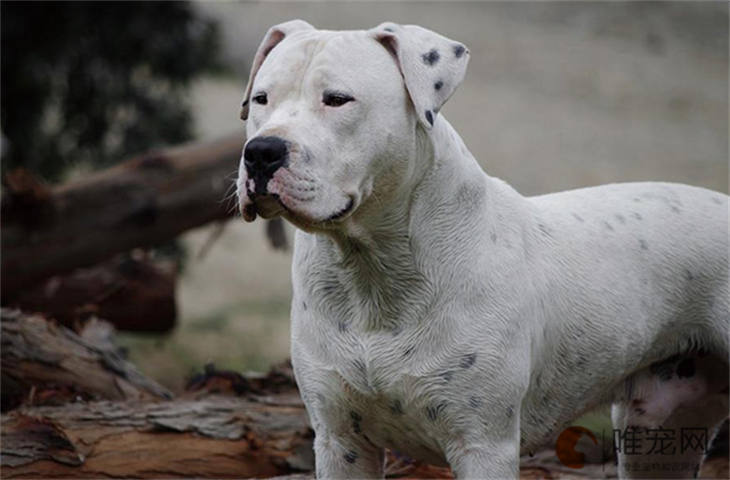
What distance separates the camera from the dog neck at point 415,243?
3.32m

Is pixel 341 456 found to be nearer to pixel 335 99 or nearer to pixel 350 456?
pixel 350 456

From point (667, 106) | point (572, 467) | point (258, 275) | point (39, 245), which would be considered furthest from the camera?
point (667, 106)

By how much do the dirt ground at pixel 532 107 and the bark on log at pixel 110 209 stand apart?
6.57 ft

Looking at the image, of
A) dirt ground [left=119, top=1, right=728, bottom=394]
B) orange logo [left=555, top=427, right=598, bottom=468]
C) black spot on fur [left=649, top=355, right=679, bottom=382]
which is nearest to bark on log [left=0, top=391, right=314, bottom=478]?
orange logo [left=555, top=427, right=598, bottom=468]

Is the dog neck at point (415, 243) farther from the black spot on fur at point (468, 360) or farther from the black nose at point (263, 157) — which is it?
the black nose at point (263, 157)

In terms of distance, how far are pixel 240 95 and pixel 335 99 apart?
1227 cm

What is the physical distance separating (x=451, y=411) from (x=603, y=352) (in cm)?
77

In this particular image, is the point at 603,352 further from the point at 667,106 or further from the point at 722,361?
the point at 667,106

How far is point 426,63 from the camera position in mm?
3146

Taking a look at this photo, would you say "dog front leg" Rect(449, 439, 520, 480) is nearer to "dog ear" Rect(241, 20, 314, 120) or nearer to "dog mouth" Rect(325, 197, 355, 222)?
"dog mouth" Rect(325, 197, 355, 222)

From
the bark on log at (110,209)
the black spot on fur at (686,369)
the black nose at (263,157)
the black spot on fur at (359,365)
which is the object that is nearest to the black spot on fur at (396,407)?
the black spot on fur at (359,365)

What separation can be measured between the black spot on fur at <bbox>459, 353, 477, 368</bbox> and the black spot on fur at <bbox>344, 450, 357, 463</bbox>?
558mm

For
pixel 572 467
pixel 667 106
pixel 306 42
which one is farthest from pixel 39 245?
pixel 667 106

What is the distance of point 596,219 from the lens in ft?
12.7
